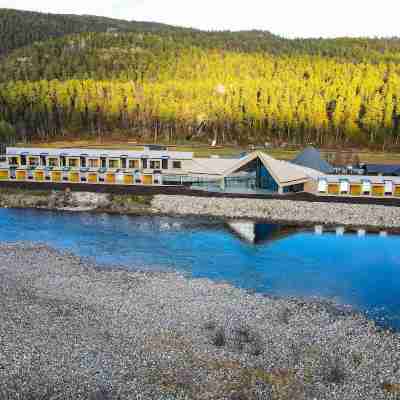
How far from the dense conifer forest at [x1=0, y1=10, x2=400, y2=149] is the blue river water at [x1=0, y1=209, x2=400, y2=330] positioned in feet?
152

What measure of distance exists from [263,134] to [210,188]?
41045 mm

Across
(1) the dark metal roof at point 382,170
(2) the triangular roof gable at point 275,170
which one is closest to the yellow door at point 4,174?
(2) the triangular roof gable at point 275,170

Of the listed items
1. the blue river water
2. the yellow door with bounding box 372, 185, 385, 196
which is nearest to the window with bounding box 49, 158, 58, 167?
the blue river water

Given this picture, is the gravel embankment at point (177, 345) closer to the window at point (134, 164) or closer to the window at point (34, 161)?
the window at point (134, 164)

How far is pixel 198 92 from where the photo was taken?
284 ft

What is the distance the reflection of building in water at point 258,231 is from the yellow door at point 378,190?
974cm

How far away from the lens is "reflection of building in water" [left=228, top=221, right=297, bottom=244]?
85.5 feet

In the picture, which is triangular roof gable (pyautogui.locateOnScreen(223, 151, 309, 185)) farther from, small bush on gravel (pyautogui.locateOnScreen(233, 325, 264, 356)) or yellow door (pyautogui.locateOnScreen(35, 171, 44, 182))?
small bush on gravel (pyautogui.locateOnScreen(233, 325, 264, 356))

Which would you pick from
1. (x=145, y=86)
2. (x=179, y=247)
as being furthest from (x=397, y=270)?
(x=145, y=86)

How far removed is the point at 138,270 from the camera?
20.4 m

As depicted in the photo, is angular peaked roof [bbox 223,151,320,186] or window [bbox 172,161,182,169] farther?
window [bbox 172,161,182,169]

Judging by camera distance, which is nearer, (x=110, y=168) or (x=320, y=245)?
(x=320, y=245)

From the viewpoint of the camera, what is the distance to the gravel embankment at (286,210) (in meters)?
29.3

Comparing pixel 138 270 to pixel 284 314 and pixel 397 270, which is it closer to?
pixel 284 314
